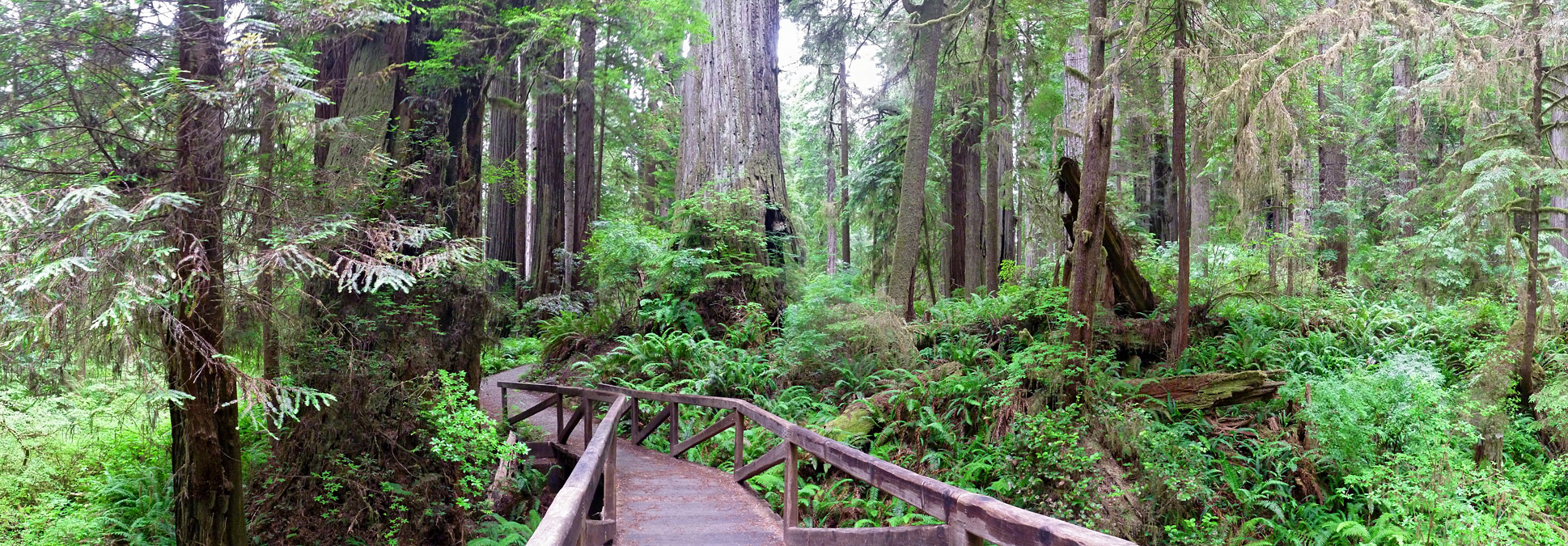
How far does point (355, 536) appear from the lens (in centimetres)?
791

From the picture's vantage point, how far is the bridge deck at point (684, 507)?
18.9 ft

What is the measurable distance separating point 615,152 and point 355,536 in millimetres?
20442

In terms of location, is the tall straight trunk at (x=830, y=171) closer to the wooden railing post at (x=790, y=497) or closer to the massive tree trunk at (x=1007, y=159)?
the massive tree trunk at (x=1007, y=159)

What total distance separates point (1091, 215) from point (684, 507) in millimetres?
5566

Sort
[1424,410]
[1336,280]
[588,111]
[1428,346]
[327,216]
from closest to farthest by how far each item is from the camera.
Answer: [327,216]
[1424,410]
[1428,346]
[1336,280]
[588,111]

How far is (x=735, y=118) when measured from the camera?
14562mm

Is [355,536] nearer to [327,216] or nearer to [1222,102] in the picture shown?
[327,216]

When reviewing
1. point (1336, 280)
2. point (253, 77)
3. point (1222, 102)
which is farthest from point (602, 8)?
point (1336, 280)

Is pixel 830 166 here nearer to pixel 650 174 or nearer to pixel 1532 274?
pixel 650 174

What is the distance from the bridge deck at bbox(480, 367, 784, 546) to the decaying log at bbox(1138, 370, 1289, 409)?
4966 mm

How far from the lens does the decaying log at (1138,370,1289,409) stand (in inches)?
354

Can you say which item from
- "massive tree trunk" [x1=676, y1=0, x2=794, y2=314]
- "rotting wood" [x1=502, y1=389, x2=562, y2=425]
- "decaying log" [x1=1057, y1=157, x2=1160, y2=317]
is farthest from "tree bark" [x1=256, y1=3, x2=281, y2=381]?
"decaying log" [x1=1057, y1=157, x2=1160, y2=317]

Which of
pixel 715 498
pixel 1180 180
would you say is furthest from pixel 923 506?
pixel 1180 180

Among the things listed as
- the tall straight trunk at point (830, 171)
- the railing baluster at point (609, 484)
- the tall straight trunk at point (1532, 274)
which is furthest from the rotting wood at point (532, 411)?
the tall straight trunk at point (830, 171)
